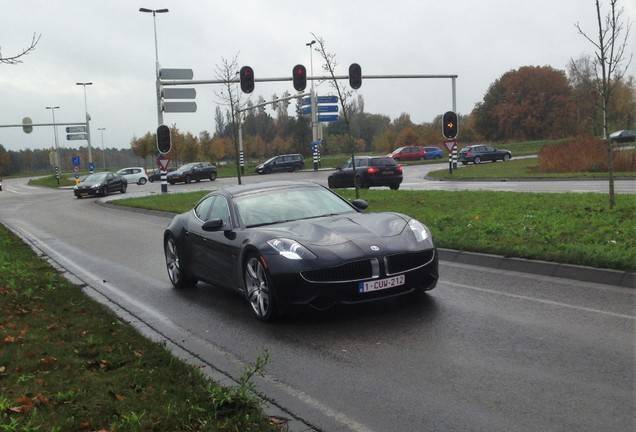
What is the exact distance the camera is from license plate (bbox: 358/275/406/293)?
6.30 meters

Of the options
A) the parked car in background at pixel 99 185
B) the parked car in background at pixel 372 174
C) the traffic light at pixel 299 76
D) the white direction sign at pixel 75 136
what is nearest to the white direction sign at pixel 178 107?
the traffic light at pixel 299 76

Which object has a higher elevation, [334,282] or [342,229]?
[342,229]

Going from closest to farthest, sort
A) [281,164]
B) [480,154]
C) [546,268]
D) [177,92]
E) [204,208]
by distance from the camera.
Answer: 1. [546,268]
2. [204,208]
3. [177,92]
4. [480,154]
5. [281,164]

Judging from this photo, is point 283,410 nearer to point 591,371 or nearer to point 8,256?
point 591,371

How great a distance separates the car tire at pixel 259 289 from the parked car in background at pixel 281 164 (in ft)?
170

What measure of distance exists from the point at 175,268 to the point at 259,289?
8.91 feet

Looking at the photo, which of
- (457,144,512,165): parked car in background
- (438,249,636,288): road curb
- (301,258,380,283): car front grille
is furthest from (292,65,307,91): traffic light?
(457,144,512,165): parked car in background

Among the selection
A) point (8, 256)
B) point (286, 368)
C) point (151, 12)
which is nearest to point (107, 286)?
point (8, 256)

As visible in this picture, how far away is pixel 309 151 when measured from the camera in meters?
83.4

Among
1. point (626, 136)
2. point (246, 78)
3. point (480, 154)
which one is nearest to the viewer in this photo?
point (246, 78)

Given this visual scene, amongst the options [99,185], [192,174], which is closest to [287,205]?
[99,185]

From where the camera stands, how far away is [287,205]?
772 centimetres

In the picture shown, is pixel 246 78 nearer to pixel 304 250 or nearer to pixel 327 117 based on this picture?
pixel 304 250

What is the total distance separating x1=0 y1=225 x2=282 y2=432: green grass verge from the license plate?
134cm
